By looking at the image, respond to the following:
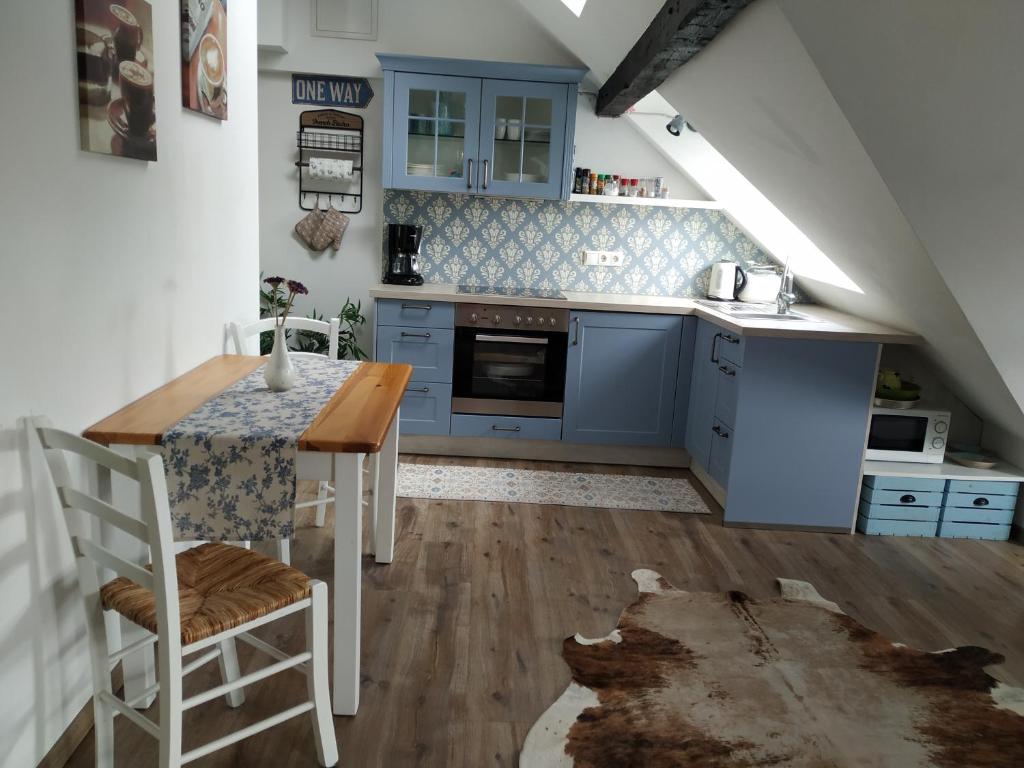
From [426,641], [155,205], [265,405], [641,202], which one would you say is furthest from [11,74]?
[641,202]

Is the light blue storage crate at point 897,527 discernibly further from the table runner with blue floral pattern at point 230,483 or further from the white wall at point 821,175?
the table runner with blue floral pattern at point 230,483

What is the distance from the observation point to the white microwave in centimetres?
380

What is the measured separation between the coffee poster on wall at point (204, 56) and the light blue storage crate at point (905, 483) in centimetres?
314

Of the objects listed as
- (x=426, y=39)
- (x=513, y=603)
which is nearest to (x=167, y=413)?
(x=513, y=603)

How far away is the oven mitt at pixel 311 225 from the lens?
16.0ft

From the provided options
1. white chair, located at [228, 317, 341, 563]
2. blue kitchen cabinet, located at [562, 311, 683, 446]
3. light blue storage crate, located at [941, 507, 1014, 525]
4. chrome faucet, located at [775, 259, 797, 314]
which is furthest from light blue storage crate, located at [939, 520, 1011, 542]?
white chair, located at [228, 317, 341, 563]

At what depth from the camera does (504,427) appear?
178 inches

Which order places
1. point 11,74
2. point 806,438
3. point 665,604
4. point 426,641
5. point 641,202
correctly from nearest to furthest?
point 11,74 → point 426,641 → point 665,604 → point 806,438 → point 641,202

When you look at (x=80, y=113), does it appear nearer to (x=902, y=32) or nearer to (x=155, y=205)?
(x=155, y=205)

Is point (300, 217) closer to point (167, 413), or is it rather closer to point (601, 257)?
point (601, 257)

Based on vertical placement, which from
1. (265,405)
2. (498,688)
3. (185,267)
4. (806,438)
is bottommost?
(498,688)

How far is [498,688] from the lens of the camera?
2.38 metres

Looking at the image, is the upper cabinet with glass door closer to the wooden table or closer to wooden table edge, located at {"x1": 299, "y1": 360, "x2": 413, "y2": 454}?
wooden table edge, located at {"x1": 299, "y1": 360, "x2": 413, "y2": 454}

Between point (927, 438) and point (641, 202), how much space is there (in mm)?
1983
